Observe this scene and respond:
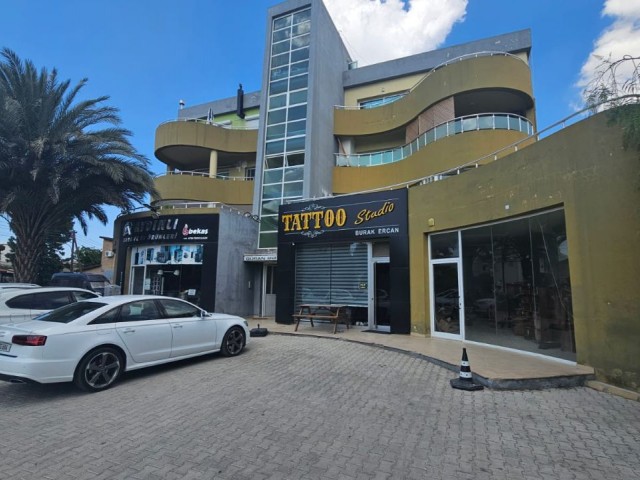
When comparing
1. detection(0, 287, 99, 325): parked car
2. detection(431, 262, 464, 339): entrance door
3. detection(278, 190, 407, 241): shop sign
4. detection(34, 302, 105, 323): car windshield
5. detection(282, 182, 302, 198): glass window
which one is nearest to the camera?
detection(34, 302, 105, 323): car windshield

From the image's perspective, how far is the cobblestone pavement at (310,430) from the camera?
3.64 m

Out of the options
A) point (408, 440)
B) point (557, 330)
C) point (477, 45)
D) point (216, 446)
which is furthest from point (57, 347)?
point (477, 45)

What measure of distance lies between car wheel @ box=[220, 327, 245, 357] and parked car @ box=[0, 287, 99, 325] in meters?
4.85

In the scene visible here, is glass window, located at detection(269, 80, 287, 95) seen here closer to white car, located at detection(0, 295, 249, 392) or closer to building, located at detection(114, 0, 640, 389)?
building, located at detection(114, 0, 640, 389)

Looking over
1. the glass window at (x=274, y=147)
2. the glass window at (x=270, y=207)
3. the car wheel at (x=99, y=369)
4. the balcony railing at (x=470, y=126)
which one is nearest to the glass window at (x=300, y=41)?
the glass window at (x=274, y=147)

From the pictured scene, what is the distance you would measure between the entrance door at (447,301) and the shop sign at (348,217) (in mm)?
1818

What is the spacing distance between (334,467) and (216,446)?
4.45ft

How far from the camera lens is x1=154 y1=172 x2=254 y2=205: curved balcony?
→ 22422 mm

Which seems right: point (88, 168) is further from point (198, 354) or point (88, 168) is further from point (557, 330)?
point (557, 330)

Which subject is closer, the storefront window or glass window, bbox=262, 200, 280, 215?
the storefront window

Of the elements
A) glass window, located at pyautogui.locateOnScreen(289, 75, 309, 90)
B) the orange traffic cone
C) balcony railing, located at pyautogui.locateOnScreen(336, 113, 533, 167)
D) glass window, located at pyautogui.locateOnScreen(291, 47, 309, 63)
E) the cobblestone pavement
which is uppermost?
glass window, located at pyautogui.locateOnScreen(291, 47, 309, 63)

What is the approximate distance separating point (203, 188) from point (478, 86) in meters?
15.8

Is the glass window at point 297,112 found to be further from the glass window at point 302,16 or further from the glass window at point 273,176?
the glass window at point 302,16

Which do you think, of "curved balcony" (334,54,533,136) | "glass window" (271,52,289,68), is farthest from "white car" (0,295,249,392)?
"glass window" (271,52,289,68)
